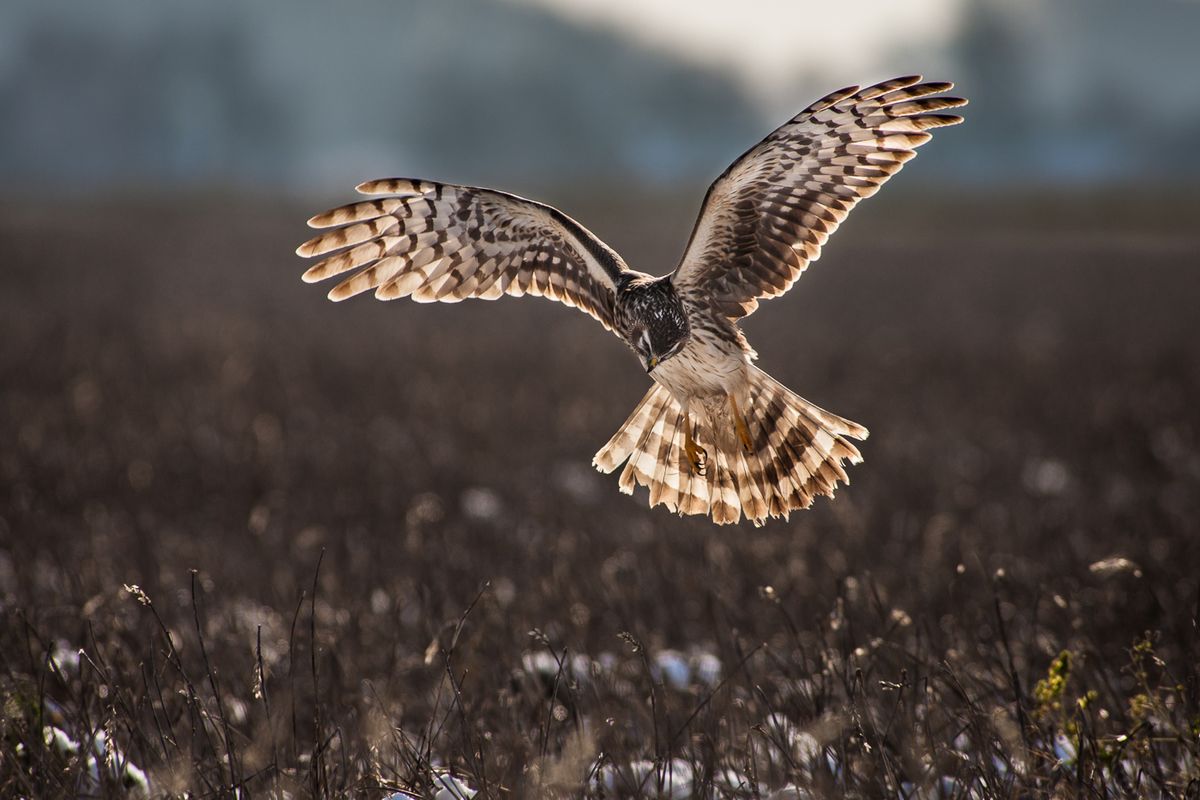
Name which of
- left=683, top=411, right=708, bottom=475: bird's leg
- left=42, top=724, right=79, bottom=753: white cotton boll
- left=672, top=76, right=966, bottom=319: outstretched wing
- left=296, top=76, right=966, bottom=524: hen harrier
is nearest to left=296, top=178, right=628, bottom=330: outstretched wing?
left=296, top=76, right=966, bottom=524: hen harrier

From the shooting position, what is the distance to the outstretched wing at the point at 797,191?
3.21 metres

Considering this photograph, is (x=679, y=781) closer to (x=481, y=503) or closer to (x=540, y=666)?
(x=540, y=666)

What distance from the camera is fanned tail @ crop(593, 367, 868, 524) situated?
3.29 meters

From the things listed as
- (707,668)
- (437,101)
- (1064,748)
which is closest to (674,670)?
(707,668)

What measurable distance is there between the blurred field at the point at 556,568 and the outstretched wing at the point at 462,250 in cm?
100

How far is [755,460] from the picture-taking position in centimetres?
340

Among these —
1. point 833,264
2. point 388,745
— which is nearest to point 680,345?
point 388,745

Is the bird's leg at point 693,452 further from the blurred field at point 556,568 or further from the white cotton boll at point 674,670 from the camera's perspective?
the white cotton boll at point 674,670

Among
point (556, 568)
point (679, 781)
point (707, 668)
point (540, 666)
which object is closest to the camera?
point (679, 781)

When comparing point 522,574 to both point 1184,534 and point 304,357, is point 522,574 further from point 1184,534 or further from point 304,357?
point 304,357

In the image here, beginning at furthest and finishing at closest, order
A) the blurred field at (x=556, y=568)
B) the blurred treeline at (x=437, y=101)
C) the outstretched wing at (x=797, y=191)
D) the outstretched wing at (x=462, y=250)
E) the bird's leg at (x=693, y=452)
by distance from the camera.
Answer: the blurred treeline at (x=437, y=101)
the outstretched wing at (x=462, y=250)
the bird's leg at (x=693, y=452)
the outstretched wing at (x=797, y=191)
the blurred field at (x=556, y=568)

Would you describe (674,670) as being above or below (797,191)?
below

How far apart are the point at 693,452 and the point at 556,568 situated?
1.55 m

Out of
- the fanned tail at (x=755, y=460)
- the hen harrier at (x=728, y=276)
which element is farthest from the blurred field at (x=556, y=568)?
the hen harrier at (x=728, y=276)
